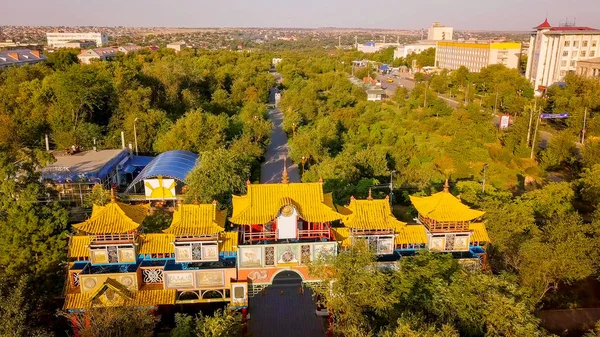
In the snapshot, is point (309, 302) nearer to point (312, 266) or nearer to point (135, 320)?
point (312, 266)

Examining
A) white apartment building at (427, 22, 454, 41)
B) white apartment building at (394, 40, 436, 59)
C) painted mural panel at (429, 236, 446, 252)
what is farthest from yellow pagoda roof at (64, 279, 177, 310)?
white apartment building at (427, 22, 454, 41)

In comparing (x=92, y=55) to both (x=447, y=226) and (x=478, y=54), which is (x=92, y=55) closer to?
(x=478, y=54)

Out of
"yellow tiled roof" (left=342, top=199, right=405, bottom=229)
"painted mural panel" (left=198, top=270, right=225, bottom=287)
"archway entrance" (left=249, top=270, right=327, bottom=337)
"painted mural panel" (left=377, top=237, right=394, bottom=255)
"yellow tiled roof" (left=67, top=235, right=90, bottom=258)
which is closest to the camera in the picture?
"painted mural panel" (left=198, top=270, right=225, bottom=287)

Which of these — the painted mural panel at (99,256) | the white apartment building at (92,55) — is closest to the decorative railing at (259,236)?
the painted mural panel at (99,256)

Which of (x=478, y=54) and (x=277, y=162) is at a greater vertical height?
(x=478, y=54)

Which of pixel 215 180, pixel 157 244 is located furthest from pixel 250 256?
pixel 215 180

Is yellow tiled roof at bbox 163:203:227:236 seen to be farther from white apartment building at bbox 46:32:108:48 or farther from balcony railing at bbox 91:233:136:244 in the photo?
white apartment building at bbox 46:32:108:48

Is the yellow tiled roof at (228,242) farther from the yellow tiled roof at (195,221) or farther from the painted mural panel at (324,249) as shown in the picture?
the painted mural panel at (324,249)
